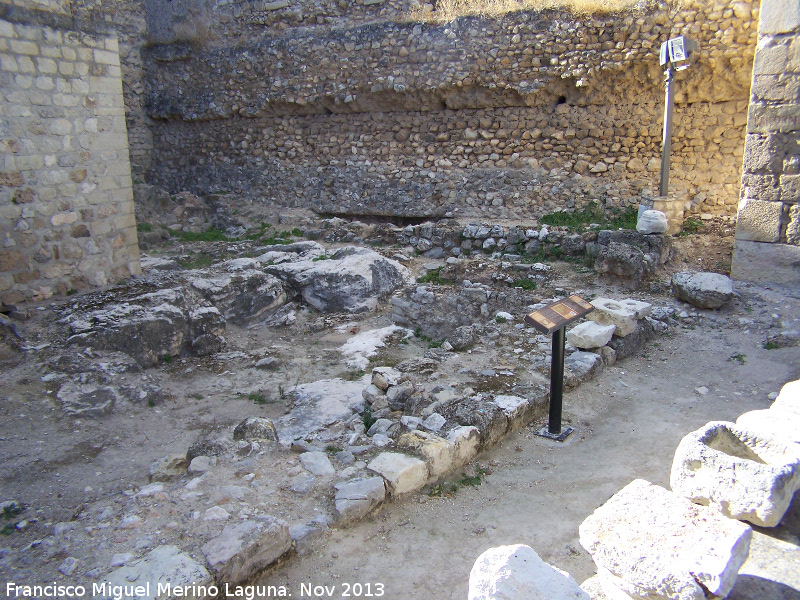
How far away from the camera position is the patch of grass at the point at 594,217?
34.8 feet

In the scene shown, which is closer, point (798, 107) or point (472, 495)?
point (472, 495)

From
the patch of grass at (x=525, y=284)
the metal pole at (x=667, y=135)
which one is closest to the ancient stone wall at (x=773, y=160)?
the metal pole at (x=667, y=135)

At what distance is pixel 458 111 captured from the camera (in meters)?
12.2

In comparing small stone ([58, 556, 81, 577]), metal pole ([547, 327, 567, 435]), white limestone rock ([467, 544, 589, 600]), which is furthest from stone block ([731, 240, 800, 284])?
small stone ([58, 556, 81, 577])

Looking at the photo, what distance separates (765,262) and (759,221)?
0.52 m

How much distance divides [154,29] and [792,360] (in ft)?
52.6

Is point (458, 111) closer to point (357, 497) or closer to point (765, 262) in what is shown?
point (765, 262)

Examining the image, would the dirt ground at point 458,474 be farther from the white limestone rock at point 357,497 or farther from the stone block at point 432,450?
the stone block at point 432,450

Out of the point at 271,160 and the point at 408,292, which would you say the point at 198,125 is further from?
the point at 408,292

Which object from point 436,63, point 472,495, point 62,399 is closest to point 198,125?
point 436,63

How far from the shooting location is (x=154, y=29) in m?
15.6

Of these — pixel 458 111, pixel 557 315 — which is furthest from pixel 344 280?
pixel 458 111

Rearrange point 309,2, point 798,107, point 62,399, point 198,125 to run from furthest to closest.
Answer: point 198,125
point 309,2
point 798,107
point 62,399

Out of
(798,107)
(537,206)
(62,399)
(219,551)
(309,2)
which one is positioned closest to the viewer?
(219,551)
